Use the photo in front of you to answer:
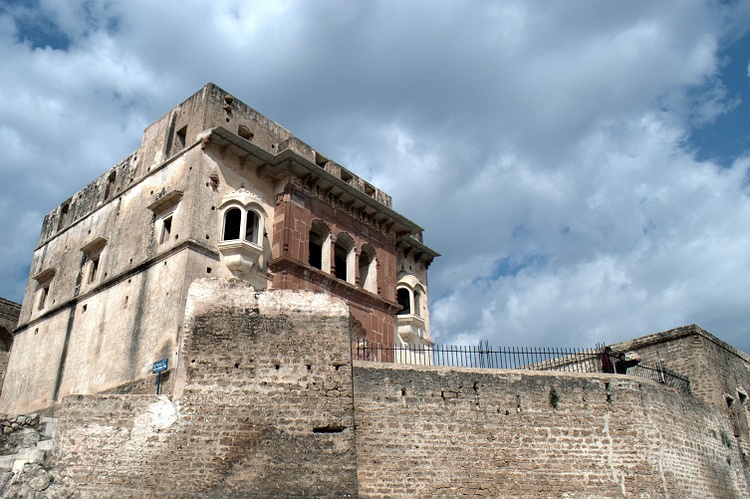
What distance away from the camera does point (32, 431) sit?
1286 cm

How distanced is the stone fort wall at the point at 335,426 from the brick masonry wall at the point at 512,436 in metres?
0.03

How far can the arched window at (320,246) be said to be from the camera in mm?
22359

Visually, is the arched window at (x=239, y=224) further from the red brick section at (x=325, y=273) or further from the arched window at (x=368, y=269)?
the arched window at (x=368, y=269)

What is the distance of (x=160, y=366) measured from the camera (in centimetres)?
1755

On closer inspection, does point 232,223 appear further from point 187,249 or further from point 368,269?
point 368,269

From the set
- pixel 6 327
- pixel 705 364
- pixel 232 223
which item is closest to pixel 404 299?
pixel 232 223

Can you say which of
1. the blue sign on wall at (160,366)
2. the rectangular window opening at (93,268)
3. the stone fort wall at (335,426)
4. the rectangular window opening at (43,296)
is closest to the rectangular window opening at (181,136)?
the rectangular window opening at (93,268)

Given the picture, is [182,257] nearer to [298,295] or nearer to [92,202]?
[298,295]

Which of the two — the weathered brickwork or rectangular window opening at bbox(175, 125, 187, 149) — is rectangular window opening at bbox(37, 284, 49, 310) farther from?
the weathered brickwork

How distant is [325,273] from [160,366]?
20.0 feet

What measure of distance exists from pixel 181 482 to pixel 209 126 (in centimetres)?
1209

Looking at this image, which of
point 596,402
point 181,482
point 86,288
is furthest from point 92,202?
point 596,402

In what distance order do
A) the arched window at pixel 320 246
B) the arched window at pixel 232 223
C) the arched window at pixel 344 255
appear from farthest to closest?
1. the arched window at pixel 344 255
2. the arched window at pixel 320 246
3. the arched window at pixel 232 223

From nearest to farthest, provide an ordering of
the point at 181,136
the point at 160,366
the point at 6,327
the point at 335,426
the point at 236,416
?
the point at 236,416 → the point at 335,426 → the point at 160,366 → the point at 181,136 → the point at 6,327
